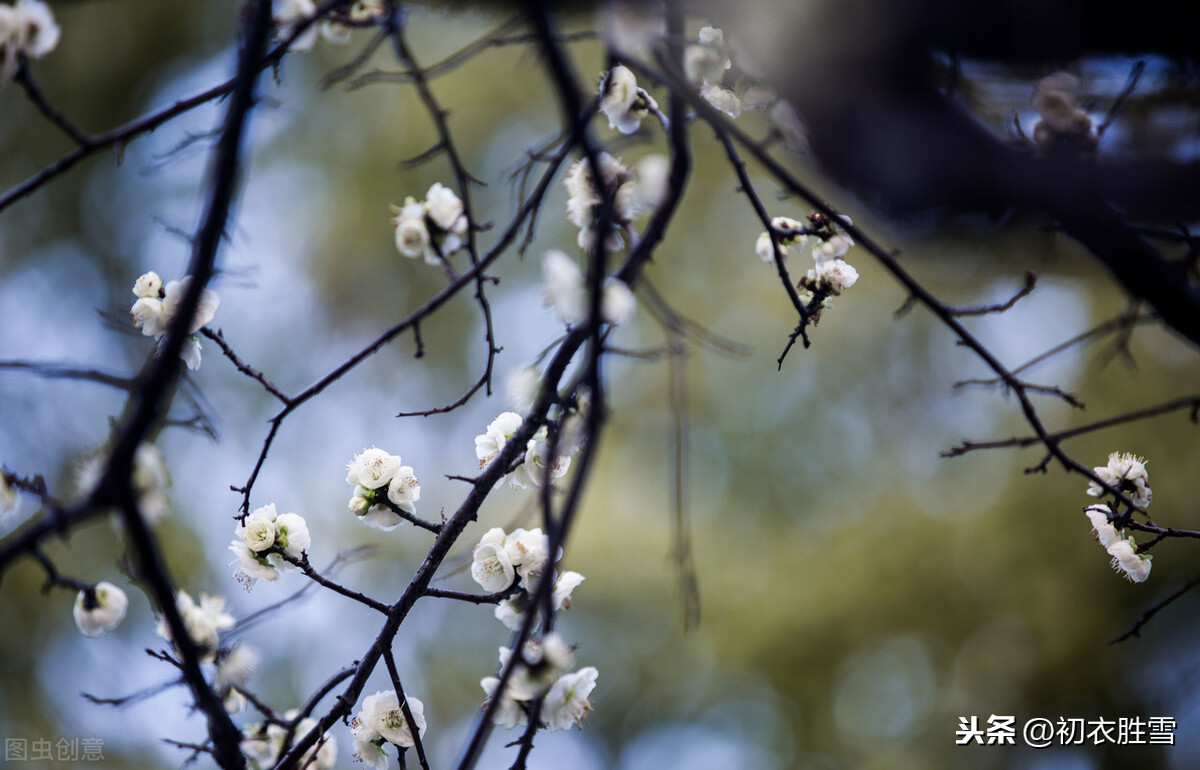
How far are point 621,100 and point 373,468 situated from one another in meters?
0.60

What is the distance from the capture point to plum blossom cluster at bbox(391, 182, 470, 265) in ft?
3.65

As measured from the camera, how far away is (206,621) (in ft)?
3.64

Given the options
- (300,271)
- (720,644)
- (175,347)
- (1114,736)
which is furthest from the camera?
(300,271)

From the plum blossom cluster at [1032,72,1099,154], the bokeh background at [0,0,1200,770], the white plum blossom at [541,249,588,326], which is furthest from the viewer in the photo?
the bokeh background at [0,0,1200,770]

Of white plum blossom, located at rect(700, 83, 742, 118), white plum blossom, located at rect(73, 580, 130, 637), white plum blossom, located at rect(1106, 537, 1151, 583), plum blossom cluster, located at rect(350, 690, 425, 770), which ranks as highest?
white plum blossom, located at rect(700, 83, 742, 118)

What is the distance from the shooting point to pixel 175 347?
515mm

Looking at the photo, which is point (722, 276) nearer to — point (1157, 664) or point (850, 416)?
point (850, 416)

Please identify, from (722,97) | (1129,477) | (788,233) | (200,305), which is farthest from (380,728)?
(1129,477)

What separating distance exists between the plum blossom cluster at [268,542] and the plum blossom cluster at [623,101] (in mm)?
687

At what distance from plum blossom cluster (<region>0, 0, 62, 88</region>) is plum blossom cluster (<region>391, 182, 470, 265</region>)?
452 mm

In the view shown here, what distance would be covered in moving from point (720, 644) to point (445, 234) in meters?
2.58

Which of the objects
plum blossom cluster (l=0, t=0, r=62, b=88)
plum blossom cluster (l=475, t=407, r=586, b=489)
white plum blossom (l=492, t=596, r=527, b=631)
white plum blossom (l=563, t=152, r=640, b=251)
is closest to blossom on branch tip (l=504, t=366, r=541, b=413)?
plum blossom cluster (l=475, t=407, r=586, b=489)

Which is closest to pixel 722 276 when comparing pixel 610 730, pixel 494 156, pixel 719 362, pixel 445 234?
pixel 719 362

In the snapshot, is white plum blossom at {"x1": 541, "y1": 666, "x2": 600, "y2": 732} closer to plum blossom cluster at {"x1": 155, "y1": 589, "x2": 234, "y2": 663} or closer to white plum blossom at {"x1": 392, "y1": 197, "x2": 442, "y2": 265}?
plum blossom cluster at {"x1": 155, "y1": 589, "x2": 234, "y2": 663}
